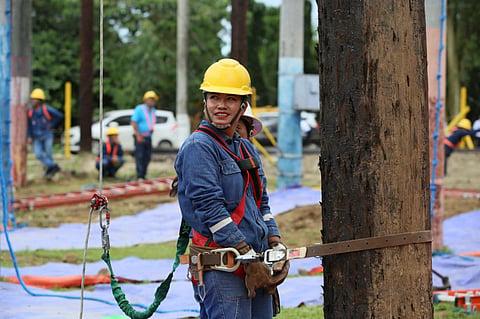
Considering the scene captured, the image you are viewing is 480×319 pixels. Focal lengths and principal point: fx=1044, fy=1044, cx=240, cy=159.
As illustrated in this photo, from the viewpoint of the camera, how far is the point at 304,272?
1088 cm

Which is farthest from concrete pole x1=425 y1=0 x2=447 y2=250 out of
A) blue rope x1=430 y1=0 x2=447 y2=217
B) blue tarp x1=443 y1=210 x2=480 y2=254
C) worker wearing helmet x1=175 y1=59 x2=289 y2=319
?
worker wearing helmet x1=175 y1=59 x2=289 y2=319

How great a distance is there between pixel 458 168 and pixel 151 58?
69.3 feet

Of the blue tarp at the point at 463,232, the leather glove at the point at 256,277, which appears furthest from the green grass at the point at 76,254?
the leather glove at the point at 256,277

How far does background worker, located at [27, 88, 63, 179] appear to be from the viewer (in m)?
23.2

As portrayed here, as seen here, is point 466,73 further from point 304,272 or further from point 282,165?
point 304,272

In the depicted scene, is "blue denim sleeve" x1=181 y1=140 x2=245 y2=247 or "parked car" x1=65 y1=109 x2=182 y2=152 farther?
"parked car" x1=65 y1=109 x2=182 y2=152

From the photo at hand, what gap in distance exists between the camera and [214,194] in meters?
5.15

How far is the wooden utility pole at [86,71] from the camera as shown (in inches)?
1009

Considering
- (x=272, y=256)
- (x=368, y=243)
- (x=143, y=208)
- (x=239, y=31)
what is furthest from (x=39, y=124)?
(x=368, y=243)

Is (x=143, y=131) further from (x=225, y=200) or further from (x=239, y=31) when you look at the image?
(x=225, y=200)

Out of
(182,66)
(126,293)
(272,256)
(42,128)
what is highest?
(182,66)

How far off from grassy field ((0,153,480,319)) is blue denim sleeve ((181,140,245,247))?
10.5 ft

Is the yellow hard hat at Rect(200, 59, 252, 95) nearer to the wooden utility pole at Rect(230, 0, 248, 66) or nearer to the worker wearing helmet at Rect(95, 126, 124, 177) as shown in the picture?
the wooden utility pole at Rect(230, 0, 248, 66)

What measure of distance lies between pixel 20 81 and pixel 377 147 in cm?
1715
